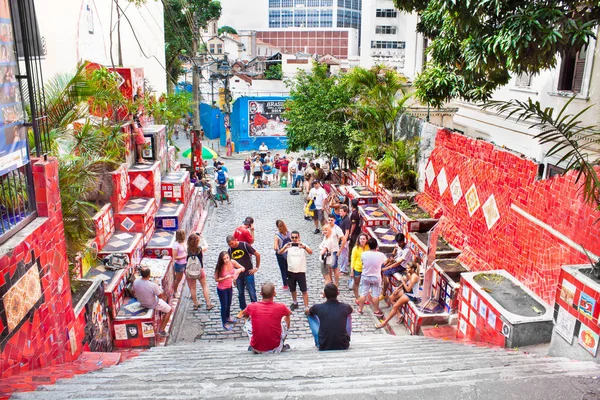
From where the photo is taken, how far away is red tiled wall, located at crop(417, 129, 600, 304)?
22.0ft

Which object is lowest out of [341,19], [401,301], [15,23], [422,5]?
[401,301]

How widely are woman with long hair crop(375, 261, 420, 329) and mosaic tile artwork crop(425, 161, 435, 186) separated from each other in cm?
371

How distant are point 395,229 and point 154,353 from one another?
6.90 meters

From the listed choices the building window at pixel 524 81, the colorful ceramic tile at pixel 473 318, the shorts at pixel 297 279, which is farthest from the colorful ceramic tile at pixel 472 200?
the building window at pixel 524 81

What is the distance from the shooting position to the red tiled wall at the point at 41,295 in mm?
4488

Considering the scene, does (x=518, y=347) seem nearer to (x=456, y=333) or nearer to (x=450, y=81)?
(x=456, y=333)

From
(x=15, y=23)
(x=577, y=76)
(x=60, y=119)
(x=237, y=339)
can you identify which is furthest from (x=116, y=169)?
(x=577, y=76)

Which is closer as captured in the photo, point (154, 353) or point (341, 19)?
point (154, 353)

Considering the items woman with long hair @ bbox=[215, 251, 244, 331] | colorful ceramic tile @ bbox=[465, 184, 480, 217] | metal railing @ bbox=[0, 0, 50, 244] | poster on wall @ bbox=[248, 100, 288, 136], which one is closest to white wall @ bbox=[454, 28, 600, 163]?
colorful ceramic tile @ bbox=[465, 184, 480, 217]

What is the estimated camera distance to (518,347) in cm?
614

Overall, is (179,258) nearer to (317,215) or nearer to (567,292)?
(317,215)

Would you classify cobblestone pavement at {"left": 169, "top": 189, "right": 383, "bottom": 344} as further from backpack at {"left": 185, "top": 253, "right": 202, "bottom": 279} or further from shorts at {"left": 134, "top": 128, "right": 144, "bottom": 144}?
shorts at {"left": 134, "top": 128, "right": 144, "bottom": 144}

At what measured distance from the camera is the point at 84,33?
12.4 meters

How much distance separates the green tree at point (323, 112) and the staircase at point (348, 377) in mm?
12215
